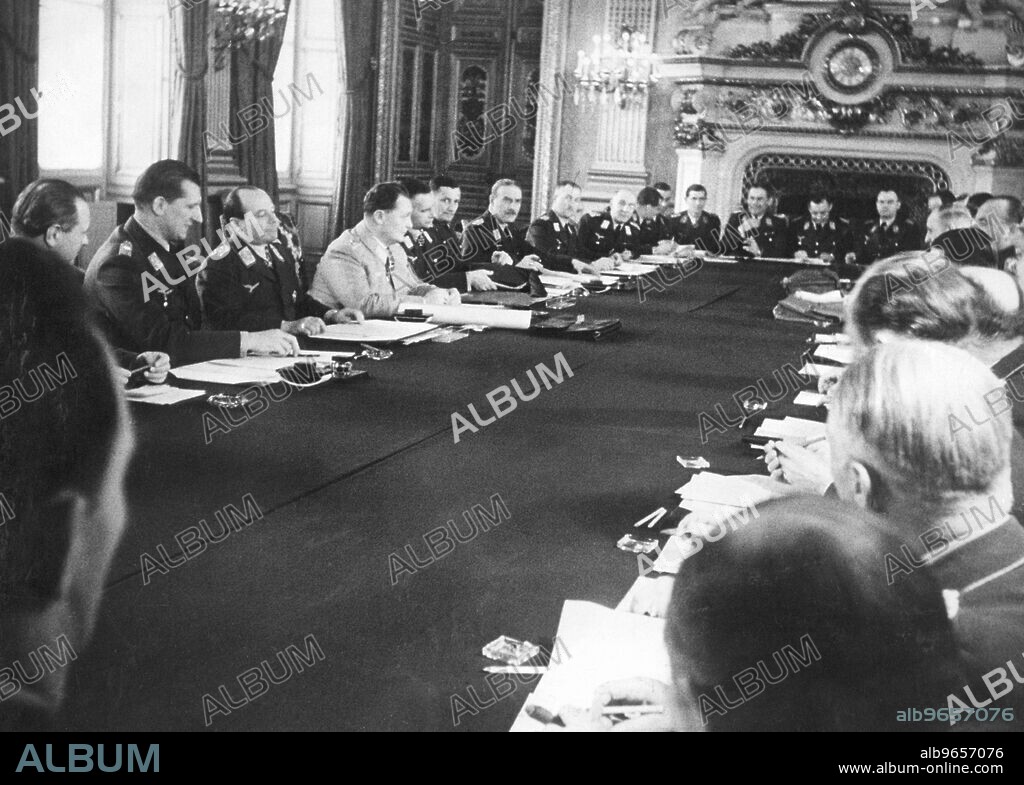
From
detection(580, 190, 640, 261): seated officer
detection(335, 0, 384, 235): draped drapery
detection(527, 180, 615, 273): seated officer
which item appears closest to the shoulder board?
detection(527, 180, 615, 273): seated officer

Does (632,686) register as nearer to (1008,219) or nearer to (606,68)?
(1008,219)

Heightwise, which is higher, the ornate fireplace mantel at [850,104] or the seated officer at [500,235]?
the ornate fireplace mantel at [850,104]

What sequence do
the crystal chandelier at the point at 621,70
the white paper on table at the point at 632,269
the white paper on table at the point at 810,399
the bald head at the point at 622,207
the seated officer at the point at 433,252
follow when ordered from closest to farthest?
the white paper on table at the point at 810,399
the seated officer at the point at 433,252
the white paper on table at the point at 632,269
the bald head at the point at 622,207
the crystal chandelier at the point at 621,70

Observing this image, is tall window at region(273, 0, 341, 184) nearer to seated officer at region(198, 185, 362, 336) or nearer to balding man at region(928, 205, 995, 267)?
seated officer at region(198, 185, 362, 336)

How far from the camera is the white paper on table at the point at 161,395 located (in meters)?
2.67

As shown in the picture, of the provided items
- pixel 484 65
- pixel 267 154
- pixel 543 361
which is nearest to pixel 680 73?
pixel 484 65

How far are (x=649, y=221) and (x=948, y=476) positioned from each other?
7.72 metres

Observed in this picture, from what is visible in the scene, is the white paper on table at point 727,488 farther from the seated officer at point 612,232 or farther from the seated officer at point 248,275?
the seated officer at point 612,232

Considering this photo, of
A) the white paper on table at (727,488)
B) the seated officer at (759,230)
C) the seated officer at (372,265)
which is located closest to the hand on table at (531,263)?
the seated officer at (372,265)

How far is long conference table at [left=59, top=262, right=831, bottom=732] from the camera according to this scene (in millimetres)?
1318

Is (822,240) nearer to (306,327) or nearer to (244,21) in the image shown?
(244,21)

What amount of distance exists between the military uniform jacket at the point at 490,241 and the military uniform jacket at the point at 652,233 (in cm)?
185

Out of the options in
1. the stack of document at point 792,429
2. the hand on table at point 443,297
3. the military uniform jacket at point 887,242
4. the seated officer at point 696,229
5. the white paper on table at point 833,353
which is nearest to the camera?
the stack of document at point 792,429

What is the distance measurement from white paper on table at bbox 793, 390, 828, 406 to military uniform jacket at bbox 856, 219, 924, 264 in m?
5.58
